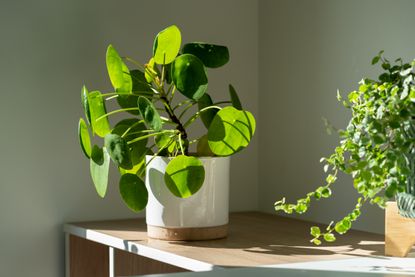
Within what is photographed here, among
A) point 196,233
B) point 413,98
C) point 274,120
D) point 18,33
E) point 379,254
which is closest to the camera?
point 413,98

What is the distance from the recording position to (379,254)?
156 centimetres

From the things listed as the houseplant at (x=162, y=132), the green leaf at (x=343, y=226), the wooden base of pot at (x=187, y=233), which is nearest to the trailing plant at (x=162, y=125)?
the houseplant at (x=162, y=132)

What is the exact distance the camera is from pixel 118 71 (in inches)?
66.2

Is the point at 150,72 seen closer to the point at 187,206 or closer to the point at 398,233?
the point at 187,206

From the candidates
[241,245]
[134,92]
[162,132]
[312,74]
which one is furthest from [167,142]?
[312,74]

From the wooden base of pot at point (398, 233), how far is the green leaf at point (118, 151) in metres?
0.52

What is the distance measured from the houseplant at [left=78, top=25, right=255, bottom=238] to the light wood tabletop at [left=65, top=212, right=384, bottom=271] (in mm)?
84

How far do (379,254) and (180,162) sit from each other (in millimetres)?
441

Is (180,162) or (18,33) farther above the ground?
(18,33)

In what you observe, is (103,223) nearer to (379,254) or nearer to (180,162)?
(180,162)

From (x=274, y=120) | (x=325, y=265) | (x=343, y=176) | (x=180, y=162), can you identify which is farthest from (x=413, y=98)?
(x=274, y=120)

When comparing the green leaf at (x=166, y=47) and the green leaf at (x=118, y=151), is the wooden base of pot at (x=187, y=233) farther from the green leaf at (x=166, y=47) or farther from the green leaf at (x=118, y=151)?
the green leaf at (x=166, y=47)

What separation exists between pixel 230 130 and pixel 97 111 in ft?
0.95

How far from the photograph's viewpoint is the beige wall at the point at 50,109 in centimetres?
199
